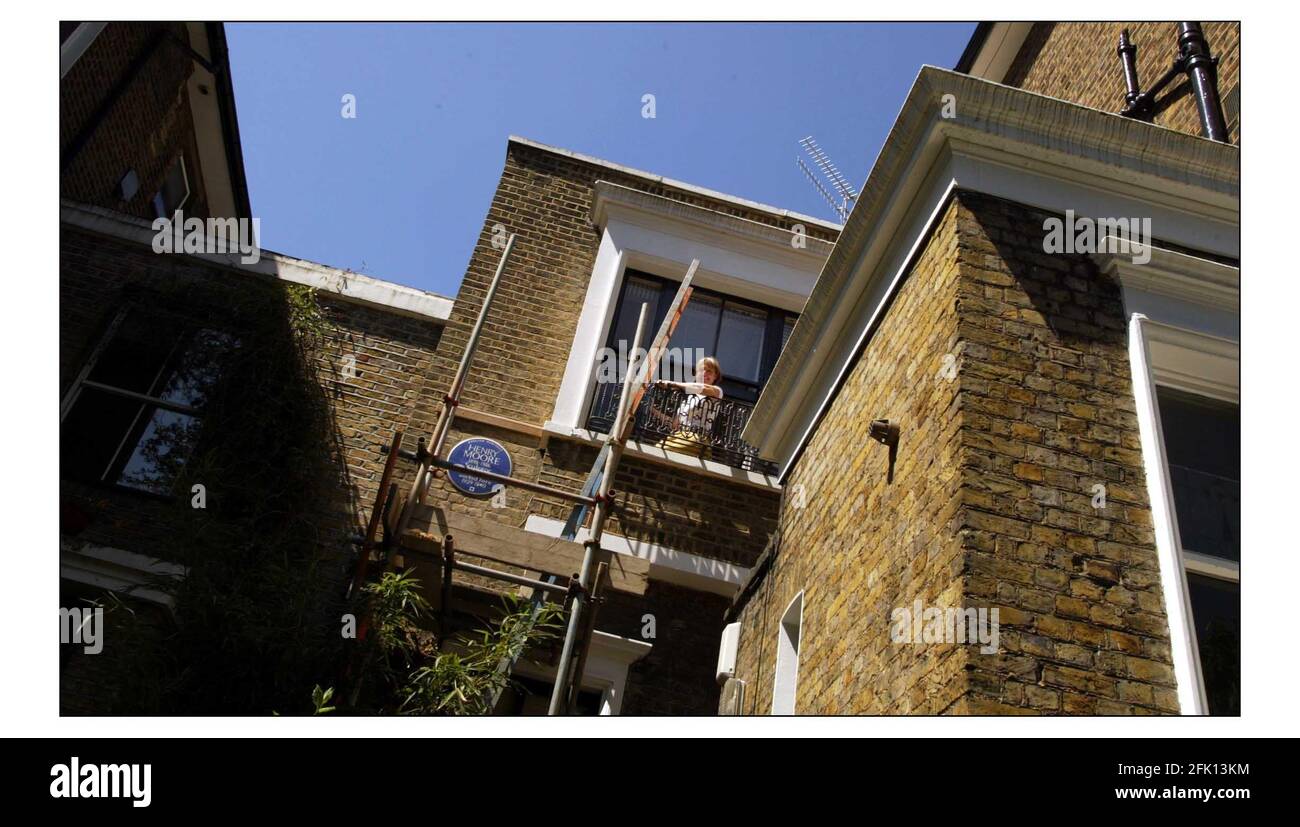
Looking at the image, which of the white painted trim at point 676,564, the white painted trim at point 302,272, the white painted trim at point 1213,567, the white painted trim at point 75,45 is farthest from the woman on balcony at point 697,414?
the white painted trim at point 75,45

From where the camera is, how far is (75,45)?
8734mm

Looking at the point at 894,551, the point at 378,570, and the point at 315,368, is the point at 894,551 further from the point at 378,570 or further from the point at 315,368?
the point at 315,368

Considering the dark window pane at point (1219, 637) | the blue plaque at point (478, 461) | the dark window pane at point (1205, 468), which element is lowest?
the dark window pane at point (1219, 637)

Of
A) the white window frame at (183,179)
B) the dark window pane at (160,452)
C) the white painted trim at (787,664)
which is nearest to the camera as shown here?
the white painted trim at (787,664)

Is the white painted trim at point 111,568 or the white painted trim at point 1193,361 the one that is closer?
the white painted trim at point 1193,361

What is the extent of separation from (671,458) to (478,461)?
5.94ft

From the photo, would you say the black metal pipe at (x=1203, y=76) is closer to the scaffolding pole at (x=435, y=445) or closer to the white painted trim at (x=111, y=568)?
the scaffolding pole at (x=435, y=445)

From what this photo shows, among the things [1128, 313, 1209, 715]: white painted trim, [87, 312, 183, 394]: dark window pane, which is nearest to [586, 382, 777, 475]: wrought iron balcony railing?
[87, 312, 183, 394]: dark window pane

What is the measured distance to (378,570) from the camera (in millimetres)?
7523

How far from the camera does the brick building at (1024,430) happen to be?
148 inches

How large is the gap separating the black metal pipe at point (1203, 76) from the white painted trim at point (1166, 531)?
118 inches
